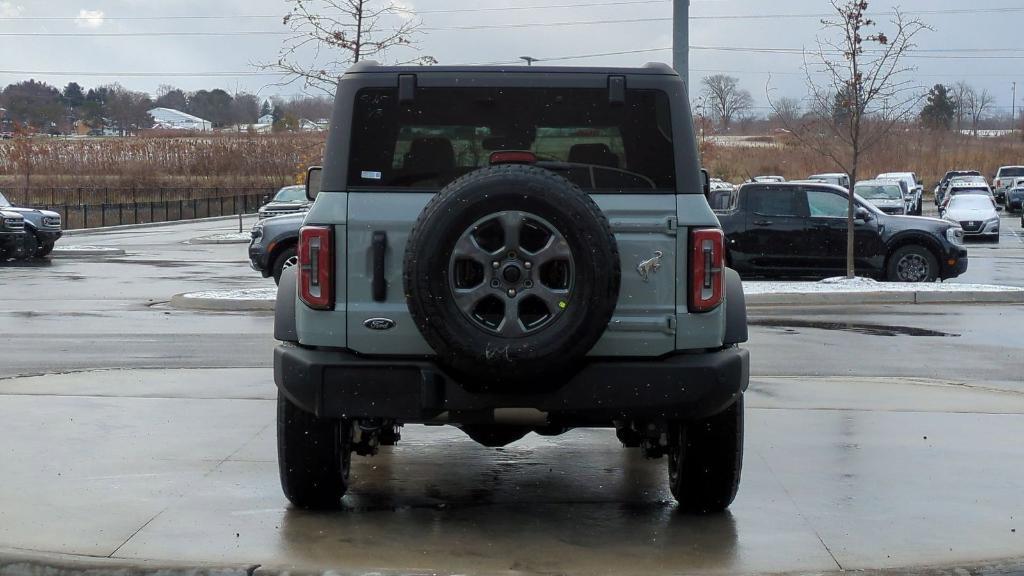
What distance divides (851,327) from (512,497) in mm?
9721

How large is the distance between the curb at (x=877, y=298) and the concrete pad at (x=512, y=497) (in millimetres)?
9047

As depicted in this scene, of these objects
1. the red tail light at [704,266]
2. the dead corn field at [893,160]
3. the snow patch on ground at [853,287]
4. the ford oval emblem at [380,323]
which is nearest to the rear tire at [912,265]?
the snow patch on ground at [853,287]

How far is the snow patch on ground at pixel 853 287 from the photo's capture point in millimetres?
18797

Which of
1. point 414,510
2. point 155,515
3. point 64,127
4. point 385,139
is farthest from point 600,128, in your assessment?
point 64,127

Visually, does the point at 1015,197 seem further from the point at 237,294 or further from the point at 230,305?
the point at 230,305

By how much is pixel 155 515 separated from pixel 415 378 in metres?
1.55

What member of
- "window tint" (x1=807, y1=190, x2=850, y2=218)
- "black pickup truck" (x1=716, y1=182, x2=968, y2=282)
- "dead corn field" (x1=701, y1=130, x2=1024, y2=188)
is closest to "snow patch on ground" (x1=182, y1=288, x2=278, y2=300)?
"black pickup truck" (x1=716, y1=182, x2=968, y2=282)

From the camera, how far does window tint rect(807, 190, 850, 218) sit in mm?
21141

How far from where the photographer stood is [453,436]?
8438 millimetres

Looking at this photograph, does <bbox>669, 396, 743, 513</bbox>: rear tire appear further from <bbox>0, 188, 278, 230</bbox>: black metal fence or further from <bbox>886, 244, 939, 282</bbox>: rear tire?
<bbox>0, 188, 278, 230</bbox>: black metal fence

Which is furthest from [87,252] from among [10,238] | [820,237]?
[820,237]

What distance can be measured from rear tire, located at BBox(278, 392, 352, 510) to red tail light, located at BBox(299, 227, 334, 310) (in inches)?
23.7

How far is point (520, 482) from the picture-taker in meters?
7.03

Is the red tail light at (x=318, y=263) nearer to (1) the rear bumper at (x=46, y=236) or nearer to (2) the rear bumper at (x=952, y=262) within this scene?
(2) the rear bumper at (x=952, y=262)
